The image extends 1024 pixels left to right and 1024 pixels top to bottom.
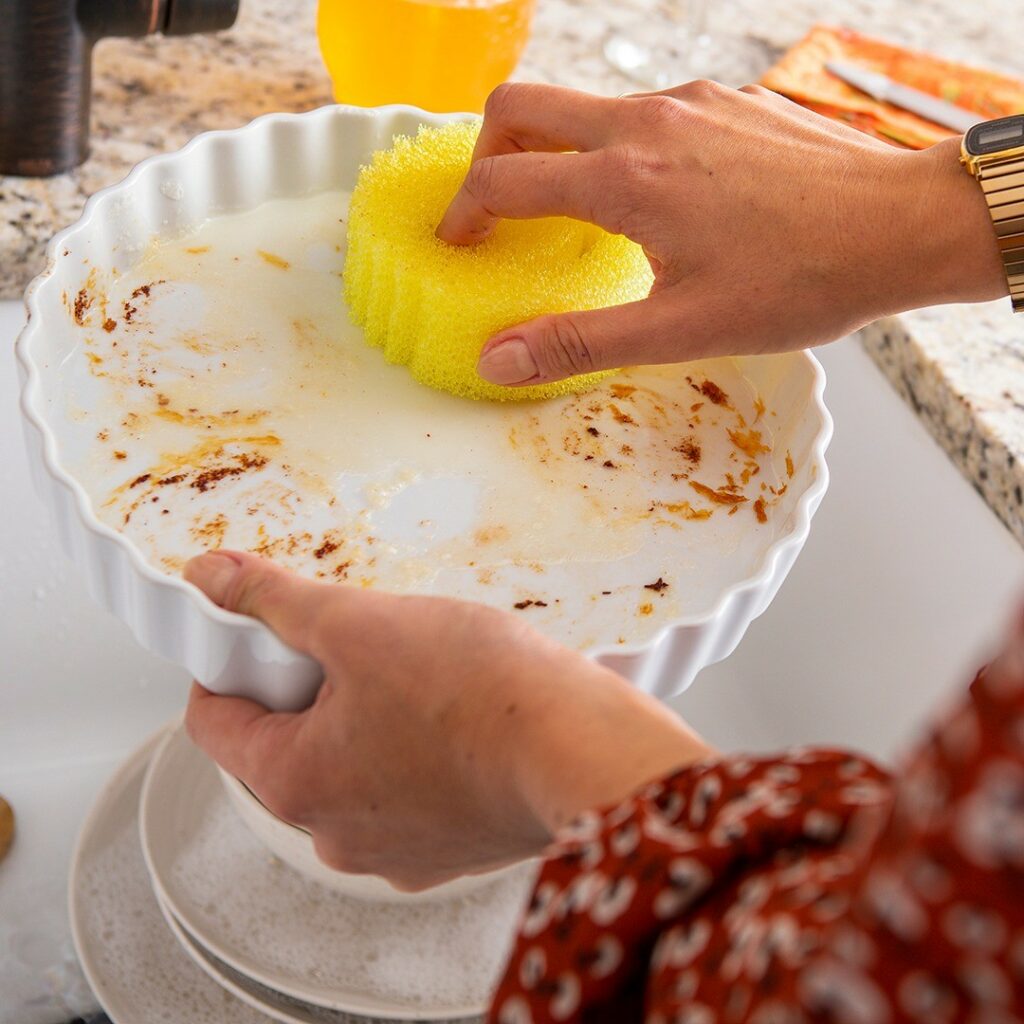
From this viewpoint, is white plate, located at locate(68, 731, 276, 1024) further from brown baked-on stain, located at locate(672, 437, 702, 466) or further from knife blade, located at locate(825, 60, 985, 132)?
knife blade, located at locate(825, 60, 985, 132)

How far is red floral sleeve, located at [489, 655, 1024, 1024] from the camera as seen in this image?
18 centimetres

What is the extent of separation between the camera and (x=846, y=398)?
31.6 inches

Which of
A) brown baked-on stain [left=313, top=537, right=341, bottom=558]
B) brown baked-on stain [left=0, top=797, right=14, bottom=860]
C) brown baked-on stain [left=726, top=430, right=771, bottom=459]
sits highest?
brown baked-on stain [left=726, top=430, right=771, bottom=459]

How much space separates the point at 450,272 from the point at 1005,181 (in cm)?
23

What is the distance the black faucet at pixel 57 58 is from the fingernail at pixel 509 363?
0.33 m

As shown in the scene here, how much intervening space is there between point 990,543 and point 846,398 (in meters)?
0.16

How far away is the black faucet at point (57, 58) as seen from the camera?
0.64m

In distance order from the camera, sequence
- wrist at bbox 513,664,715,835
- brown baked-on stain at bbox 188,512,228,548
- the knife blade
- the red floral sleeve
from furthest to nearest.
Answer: the knife blade → brown baked-on stain at bbox 188,512,228,548 → wrist at bbox 513,664,715,835 → the red floral sleeve

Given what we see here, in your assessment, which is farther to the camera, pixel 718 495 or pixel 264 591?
pixel 718 495

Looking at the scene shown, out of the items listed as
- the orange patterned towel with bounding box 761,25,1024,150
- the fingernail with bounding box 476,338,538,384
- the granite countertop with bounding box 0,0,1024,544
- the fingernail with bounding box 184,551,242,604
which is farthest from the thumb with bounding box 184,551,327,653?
the orange patterned towel with bounding box 761,25,1024,150

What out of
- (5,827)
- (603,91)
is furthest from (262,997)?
(603,91)

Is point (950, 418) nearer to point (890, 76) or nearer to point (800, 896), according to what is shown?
point (890, 76)

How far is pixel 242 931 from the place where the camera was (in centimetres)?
60

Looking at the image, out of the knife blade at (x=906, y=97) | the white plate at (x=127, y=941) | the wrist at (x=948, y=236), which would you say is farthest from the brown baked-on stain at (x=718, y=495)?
the knife blade at (x=906, y=97)
